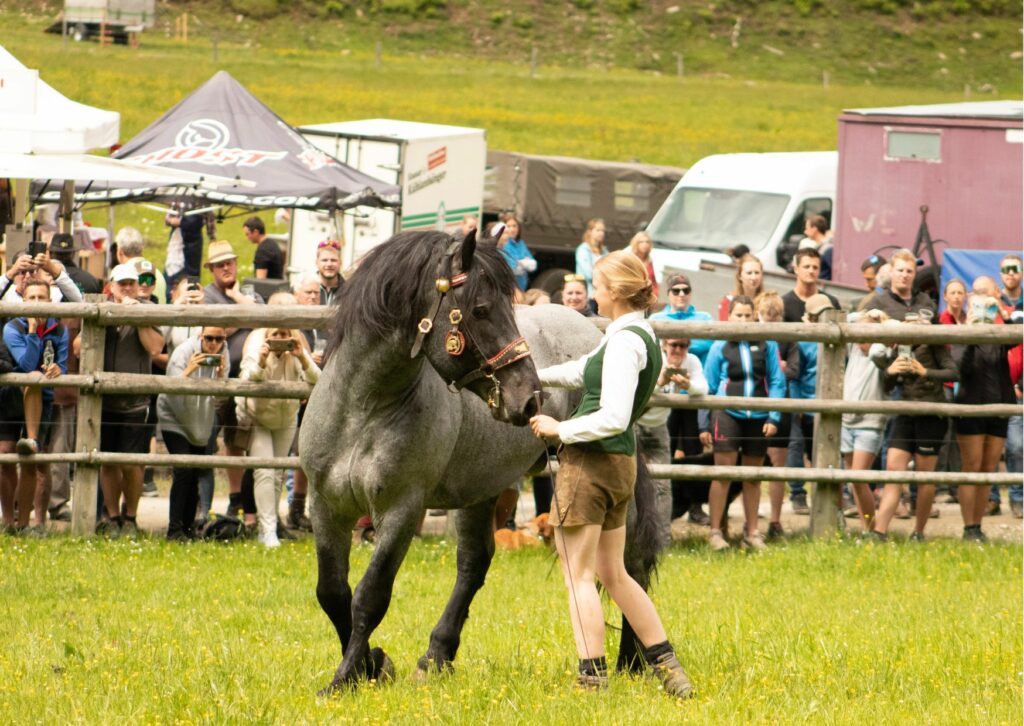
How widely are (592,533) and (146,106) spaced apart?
111ft

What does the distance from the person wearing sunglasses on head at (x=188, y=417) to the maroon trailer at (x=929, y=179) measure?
9973mm

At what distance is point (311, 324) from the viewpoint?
1019 cm

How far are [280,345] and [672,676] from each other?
4.41 meters

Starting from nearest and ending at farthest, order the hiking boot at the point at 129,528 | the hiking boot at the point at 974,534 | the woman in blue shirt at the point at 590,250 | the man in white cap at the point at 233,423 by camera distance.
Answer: the hiking boot at the point at 129,528 → the man in white cap at the point at 233,423 → the hiking boot at the point at 974,534 → the woman in blue shirt at the point at 590,250

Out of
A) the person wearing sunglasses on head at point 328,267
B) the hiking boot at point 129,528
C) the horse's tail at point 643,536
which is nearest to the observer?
the horse's tail at point 643,536

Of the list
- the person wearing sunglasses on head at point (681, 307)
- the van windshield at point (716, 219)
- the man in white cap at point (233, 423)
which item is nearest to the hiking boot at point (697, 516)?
the person wearing sunglasses on head at point (681, 307)

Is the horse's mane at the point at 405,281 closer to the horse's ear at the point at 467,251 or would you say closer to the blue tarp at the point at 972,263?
the horse's ear at the point at 467,251

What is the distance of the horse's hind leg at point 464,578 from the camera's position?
679cm

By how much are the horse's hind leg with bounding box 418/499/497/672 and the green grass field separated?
147 millimetres

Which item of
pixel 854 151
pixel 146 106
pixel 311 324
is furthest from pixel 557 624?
pixel 146 106

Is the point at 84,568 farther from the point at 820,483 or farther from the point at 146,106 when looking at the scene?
the point at 146,106

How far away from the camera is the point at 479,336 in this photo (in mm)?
5758

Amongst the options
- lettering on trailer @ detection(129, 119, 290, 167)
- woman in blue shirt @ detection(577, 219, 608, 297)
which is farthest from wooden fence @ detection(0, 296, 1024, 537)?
woman in blue shirt @ detection(577, 219, 608, 297)

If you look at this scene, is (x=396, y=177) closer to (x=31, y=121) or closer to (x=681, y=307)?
(x=31, y=121)
